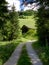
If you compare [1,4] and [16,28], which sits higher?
[1,4]

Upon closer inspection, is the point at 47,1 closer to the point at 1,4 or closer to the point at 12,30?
the point at 1,4

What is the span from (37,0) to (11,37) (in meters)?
47.5

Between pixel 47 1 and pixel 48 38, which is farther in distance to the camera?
pixel 48 38

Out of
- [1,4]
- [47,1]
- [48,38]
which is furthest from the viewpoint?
[48,38]

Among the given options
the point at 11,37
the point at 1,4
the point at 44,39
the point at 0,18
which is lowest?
the point at 11,37

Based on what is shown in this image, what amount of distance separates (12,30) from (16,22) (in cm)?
281

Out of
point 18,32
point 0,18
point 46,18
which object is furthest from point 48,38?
point 18,32

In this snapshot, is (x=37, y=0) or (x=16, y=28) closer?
Answer: (x=37, y=0)

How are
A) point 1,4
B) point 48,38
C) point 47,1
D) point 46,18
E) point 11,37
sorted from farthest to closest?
1. point 11,37
2. point 48,38
3. point 1,4
4. point 46,18
5. point 47,1

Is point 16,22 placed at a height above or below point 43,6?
below

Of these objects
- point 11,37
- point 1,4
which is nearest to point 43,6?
point 1,4

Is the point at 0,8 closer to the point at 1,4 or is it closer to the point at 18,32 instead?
the point at 1,4

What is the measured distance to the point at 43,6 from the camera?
11.6 metres

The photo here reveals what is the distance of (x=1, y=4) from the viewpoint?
1040 inches
